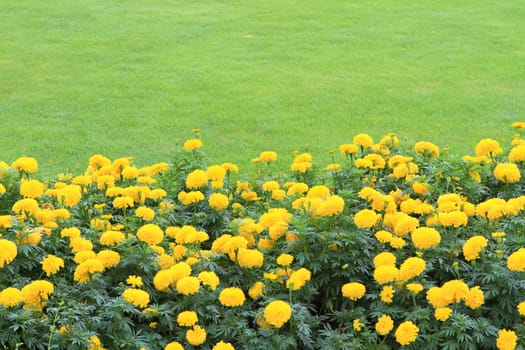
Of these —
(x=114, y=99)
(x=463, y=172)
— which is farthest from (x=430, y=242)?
(x=114, y=99)

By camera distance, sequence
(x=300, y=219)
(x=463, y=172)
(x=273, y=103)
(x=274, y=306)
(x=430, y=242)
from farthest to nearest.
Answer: (x=273, y=103), (x=463, y=172), (x=300, y=219), (x=430, y=242), (x=274, y=306)

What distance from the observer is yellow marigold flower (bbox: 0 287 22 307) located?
115 inches

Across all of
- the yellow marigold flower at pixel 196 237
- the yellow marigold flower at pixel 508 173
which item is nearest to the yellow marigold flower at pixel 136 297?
the yellow marigold flower at pixel 196 237

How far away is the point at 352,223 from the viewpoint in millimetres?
3443

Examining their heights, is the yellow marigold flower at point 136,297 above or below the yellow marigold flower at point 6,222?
below

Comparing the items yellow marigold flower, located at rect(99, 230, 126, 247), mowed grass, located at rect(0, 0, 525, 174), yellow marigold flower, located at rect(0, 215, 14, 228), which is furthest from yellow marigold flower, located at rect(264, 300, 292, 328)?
mowed grass, located at rect(0, 0, 525, 174)

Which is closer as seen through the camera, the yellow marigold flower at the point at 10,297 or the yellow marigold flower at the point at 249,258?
the yellow marigold flower at the point at 10,297

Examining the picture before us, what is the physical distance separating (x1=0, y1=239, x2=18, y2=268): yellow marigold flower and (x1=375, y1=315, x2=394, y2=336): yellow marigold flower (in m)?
1.44

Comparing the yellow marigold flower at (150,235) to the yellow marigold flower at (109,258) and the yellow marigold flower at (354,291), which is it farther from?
the yellow marigold flower at (354,291)

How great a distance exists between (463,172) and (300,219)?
1138 mm

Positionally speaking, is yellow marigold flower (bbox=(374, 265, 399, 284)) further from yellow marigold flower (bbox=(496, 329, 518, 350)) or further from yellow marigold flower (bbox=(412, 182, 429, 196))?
yellow marigold flower (bbox=(412, 182, 429, 196))

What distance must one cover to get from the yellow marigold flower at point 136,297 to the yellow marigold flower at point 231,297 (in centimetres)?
28

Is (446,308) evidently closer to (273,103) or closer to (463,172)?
A: (463,172)

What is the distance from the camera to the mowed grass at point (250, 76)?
7793 mm
